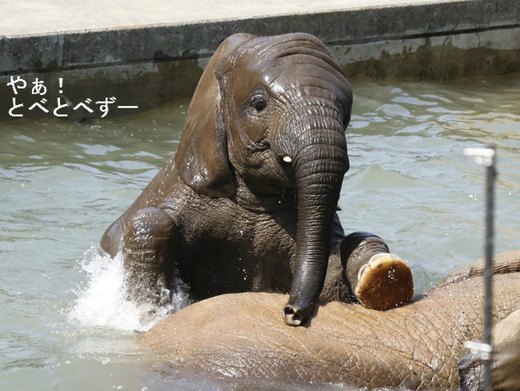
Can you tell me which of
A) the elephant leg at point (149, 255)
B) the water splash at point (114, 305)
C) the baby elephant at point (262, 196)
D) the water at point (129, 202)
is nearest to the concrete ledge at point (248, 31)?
the water at point (129, 202)

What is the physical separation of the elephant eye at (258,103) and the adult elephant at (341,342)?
100 cm

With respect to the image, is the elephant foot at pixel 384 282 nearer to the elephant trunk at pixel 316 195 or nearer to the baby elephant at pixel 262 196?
the baby elephant at pixel 262 196

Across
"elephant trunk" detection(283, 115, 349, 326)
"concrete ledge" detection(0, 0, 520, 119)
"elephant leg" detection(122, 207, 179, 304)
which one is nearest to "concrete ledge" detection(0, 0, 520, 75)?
"concrete ledge" detection(0, 0, 520, 119)

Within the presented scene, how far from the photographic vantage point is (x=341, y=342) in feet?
15.0

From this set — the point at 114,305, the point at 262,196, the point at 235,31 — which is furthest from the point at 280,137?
the point at 235,31

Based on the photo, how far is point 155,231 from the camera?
554 cm

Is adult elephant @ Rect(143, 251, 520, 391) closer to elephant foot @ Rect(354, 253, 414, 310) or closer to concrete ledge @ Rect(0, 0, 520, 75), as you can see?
elephant foot @ Rect(354, 253, 414, 310)

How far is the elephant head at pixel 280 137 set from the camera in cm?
486

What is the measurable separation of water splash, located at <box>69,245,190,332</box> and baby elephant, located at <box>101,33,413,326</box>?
8 centimetres

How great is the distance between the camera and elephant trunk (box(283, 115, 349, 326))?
4.83m

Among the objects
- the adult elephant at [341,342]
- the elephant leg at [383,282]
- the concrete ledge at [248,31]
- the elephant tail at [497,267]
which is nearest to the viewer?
the adult elephant at [341,342]

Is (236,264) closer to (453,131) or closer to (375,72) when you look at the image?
(453,131)

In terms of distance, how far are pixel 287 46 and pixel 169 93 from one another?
5788mm

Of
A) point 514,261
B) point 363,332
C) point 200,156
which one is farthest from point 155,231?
point 514,261
